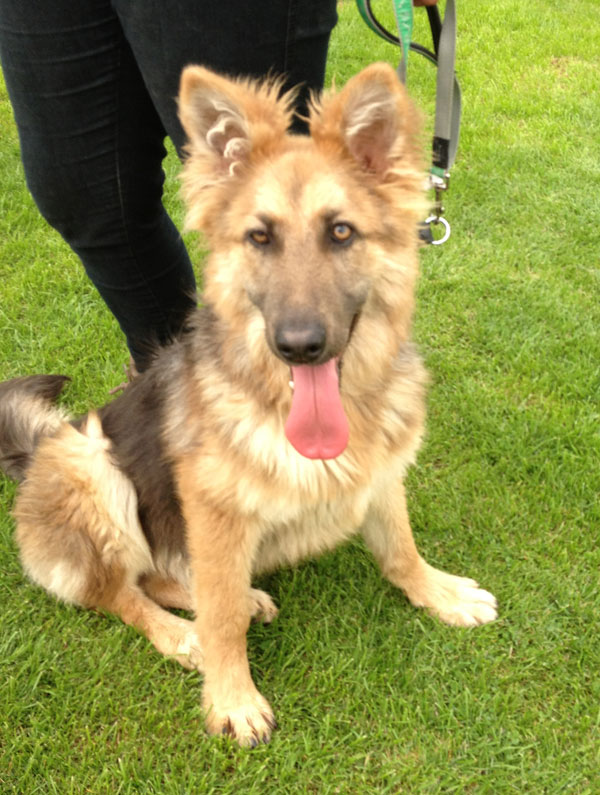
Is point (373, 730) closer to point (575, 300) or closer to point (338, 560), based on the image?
point (338, 560)

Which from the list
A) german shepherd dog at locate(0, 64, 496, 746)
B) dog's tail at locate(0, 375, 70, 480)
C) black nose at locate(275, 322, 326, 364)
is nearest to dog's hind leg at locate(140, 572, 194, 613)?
german shepherd dog at locate(0, 64, 496, 746)

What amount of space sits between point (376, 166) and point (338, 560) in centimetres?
171

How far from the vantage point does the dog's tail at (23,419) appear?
10.4 feet

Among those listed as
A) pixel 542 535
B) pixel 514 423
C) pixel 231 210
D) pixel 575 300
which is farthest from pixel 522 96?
pixel 231 210

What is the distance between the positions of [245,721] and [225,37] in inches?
89.8

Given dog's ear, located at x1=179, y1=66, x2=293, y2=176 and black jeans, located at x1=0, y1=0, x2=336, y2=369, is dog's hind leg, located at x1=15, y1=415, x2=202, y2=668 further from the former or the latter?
dog's ear, located at x1=179, y1=66, x2=293, y2=176

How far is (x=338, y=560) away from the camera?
3127mm

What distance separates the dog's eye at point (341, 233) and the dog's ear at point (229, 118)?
37cm

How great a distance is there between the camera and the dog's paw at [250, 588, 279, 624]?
9.36 ft

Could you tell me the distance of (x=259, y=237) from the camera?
7.11 ft

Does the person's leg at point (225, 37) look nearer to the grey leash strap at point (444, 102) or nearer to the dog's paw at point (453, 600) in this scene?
the grey leash strap at point (444, 102)

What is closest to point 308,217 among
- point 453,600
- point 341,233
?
point 341,233

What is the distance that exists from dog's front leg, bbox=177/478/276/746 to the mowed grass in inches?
3.3

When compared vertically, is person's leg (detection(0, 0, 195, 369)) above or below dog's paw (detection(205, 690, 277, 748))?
above
